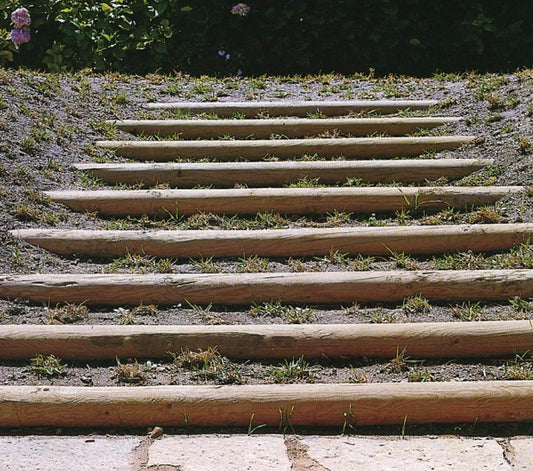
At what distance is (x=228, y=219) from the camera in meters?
4.13

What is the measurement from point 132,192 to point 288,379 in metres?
1.78

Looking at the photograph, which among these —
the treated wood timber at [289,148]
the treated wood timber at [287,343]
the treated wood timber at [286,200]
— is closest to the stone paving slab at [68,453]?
the treated wood timber at [287,343]

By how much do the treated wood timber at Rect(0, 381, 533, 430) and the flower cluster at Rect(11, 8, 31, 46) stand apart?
4490mm

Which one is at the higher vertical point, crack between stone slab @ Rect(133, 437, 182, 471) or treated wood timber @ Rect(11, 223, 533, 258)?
treated wood timber @ Rect(11, 223, 533, 258)

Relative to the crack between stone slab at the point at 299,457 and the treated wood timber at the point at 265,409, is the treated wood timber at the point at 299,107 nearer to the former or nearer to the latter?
the treated wood timber at the point at 265,409

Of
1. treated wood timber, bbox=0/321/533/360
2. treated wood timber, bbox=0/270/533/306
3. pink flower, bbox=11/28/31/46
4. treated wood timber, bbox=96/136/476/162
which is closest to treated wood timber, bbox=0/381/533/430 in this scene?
treated wood timber, bbox=0/321/533/360

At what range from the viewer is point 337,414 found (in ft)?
8.93

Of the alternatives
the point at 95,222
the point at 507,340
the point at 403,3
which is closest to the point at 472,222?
the point at 507,340

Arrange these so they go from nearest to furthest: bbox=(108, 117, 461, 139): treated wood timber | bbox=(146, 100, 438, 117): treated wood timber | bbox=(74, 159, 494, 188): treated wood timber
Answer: bbox=(74, 159, 494, 188): treated wood timber, bbox=(108, 117, 461, 139): treated wood timber, bbox=(146, 100, 438, 117): treated wood timber

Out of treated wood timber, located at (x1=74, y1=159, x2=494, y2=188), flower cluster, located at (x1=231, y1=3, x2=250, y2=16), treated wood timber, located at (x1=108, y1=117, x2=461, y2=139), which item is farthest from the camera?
flower cluster, located at (x1=231, y1=3, x2=250, y2=16)

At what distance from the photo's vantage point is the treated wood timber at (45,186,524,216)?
416 cm

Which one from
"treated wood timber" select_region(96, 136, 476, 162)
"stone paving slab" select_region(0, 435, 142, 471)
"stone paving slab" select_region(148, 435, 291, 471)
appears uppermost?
"treated wood timber" select_region(96, 136, 476, 162)

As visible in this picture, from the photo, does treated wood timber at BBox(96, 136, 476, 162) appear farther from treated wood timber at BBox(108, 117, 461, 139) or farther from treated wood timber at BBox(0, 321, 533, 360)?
treated wood timber at BBox(0, 321, 533, 360)

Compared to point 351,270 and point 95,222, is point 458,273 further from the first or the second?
point 95,222
